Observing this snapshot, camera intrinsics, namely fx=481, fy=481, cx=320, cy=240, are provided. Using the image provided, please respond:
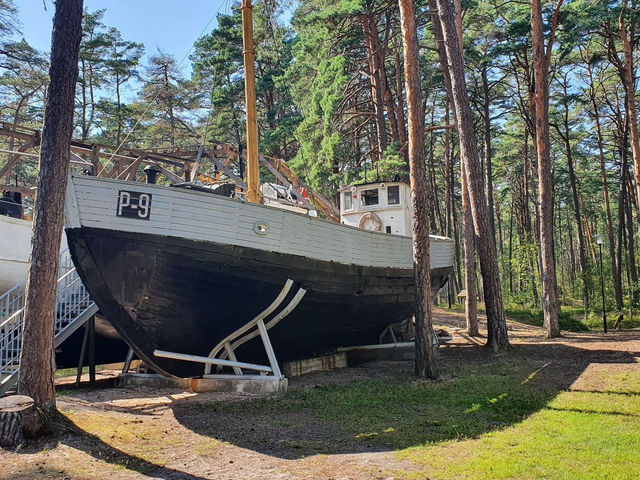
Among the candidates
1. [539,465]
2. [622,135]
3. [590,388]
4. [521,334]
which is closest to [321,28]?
[521,334]

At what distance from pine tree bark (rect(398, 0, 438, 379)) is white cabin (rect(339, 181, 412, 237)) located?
357 cm

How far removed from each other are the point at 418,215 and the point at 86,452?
626cm

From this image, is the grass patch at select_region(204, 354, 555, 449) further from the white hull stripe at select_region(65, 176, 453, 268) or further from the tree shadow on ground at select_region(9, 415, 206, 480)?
the white hull stripe at select_region(65, 176, 453, 268)

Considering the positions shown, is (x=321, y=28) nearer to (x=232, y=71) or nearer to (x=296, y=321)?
(x=232, y=71)

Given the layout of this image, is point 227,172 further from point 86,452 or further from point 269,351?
point 86,452

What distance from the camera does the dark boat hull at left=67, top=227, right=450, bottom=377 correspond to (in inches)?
269

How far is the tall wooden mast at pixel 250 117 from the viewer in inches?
354

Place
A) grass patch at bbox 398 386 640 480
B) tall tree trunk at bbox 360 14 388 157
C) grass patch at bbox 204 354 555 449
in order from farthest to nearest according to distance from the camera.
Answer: tall tree trunk at bbox 360 14 388 157
grass patch at bbox 204 354 555 449
grass patch at bbox 398 386 640 480

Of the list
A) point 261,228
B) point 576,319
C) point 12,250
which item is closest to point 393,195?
point 261,228

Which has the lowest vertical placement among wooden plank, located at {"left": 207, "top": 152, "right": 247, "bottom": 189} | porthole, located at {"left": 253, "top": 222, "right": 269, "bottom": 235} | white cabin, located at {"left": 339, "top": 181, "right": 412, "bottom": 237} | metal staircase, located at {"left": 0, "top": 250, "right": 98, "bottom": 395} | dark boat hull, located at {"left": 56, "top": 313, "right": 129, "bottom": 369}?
dark boat hull, located at {"left": 56, "top": 313, "right": 129, "bottom": 369}

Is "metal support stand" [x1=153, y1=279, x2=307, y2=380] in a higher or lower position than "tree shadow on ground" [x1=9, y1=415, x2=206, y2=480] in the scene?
higher

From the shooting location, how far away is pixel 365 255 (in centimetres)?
968

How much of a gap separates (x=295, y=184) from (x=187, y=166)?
11.5 feet

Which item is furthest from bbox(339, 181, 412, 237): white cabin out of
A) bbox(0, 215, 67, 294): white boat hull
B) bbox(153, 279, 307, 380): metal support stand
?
bbox(0, 215, 67, 294): white boat hull
